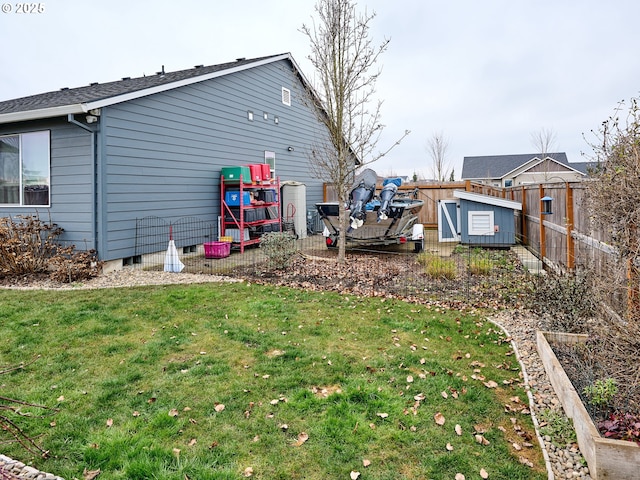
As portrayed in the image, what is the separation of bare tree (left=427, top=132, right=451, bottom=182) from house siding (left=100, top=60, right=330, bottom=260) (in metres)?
24.1

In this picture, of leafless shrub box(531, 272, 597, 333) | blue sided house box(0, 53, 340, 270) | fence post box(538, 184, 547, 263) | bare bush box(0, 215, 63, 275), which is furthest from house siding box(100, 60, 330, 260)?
fence post box(538, 184, 547, 263)

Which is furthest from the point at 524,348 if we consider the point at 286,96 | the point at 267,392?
the point at 286,96

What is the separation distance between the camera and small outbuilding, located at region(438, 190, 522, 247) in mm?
10711

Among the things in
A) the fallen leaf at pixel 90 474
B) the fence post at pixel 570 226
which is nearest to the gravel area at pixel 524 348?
the fallen leaf at pixel 90 474

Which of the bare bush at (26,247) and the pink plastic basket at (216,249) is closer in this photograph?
the bare bush at (26,247)

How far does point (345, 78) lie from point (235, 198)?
424cm

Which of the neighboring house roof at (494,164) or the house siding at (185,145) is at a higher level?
the neighboring house roof at (494,164)

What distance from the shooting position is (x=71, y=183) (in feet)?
27.7

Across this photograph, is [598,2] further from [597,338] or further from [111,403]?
[111,403]

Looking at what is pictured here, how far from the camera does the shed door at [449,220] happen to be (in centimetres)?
1162

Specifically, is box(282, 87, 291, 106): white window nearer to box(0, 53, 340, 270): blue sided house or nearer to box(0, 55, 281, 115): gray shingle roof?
box(0, 55, 281, 115): gray shingle roof

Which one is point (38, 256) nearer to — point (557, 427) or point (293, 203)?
point (293, 203)

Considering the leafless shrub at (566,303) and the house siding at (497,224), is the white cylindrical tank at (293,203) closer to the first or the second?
the house siding at (497,224)

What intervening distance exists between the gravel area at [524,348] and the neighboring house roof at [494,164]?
1443 inches
